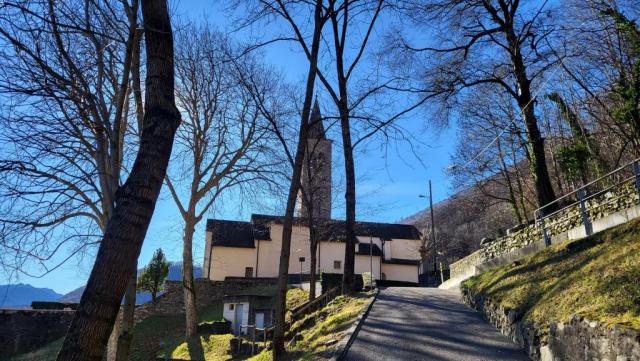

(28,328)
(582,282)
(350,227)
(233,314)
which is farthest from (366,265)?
(582,282)

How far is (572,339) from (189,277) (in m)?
16.3

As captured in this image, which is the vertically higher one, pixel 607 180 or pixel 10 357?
pixel 607 180

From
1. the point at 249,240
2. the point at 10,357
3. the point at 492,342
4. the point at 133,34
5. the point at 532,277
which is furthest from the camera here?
the point at 249,240

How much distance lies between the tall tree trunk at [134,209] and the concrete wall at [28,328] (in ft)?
94.7

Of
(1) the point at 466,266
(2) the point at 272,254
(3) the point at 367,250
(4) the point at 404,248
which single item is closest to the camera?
(1) the point at 466,266

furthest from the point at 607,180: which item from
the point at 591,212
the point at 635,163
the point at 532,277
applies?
the point at 532,277

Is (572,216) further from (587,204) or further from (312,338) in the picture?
(312,338)

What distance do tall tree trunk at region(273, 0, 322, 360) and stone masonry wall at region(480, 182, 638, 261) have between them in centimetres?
758

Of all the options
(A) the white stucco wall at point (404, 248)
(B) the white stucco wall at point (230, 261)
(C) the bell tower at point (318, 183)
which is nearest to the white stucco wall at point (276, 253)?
(B) the white stucco wall at point (230, 261)

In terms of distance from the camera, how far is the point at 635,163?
10586 mm

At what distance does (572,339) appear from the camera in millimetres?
6238

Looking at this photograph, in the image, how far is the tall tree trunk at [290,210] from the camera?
9.87 metres

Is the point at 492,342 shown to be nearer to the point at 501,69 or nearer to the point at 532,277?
the point at 532,277

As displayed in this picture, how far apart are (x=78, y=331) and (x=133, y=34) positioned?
5472 mm
